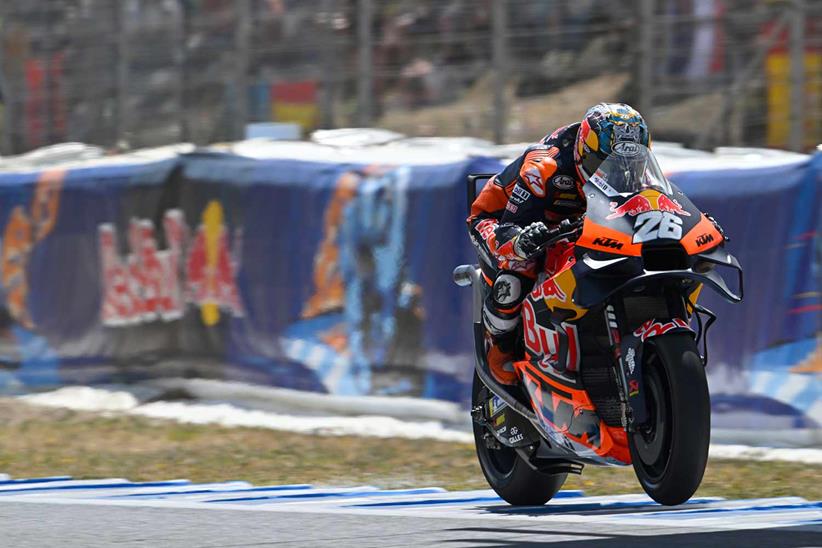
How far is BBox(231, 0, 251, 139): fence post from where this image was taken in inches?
511

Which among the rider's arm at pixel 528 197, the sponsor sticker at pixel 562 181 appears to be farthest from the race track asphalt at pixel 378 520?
the sponsor sticker at pixel 562 181

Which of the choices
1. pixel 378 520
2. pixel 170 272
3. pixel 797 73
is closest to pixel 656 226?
pixel 378 520

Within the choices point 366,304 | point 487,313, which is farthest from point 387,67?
point 487,313

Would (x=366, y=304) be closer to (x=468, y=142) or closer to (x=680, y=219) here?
(x=468, y=142)

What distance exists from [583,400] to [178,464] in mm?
3962

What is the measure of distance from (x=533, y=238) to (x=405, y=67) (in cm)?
611

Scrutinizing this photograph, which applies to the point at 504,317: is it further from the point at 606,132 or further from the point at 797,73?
the point at 797,73

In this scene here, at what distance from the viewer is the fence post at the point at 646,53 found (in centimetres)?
1085

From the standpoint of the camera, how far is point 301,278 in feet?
38.1

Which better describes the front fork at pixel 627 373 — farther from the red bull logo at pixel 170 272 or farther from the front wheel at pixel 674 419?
the red bull logo at pixel 170 272

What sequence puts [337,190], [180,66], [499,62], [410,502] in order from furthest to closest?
[180,66] < [499,62] < [337,190] < [410,502]

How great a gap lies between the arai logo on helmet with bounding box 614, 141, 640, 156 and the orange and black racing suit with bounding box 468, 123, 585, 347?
1.48 ft

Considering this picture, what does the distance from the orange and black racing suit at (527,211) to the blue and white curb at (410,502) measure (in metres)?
0.83

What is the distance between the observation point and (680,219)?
19.1 feet
